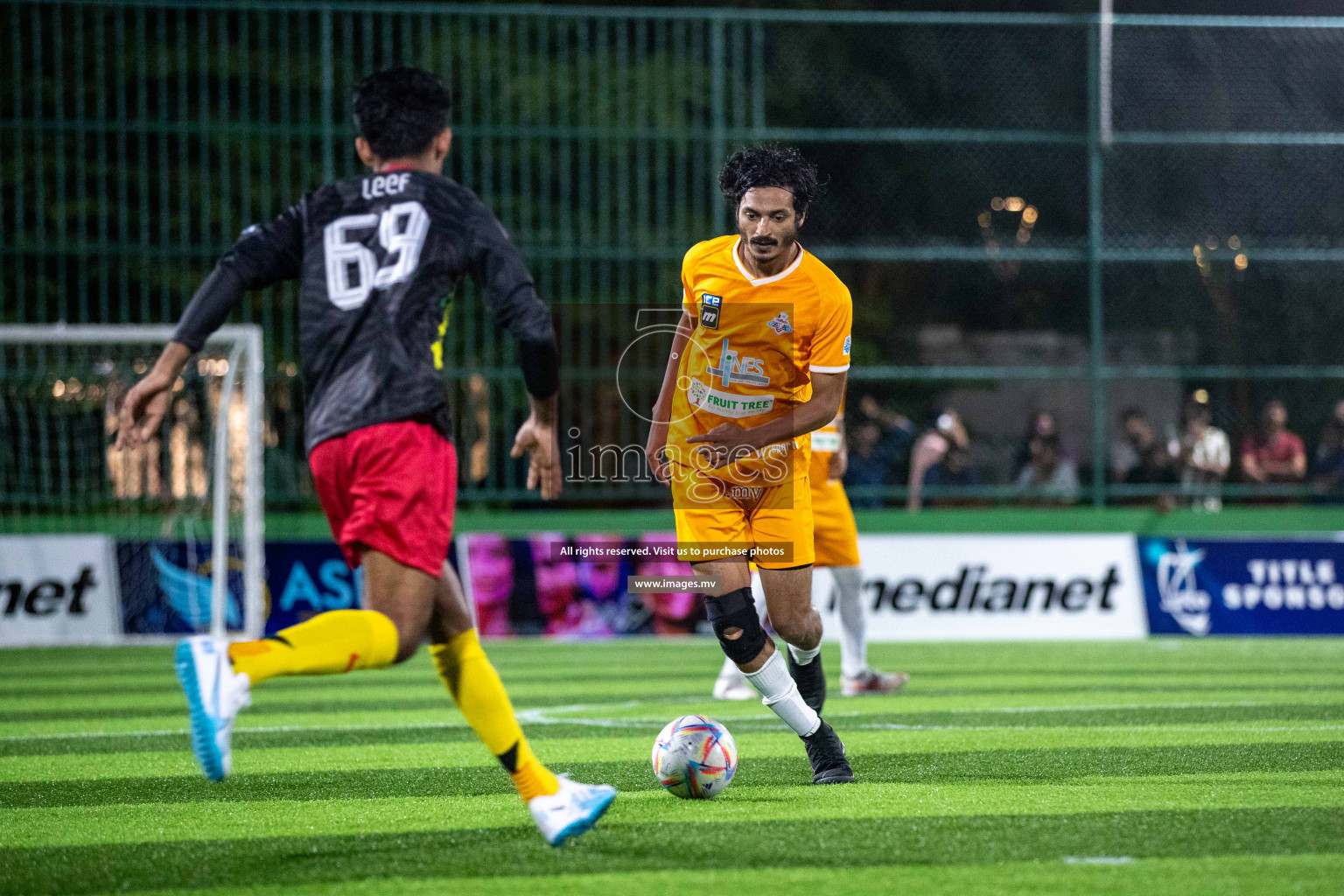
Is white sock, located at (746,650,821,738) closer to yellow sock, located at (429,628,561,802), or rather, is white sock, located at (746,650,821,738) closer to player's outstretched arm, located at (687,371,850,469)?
player's outstretched arm, located at (687,371,850,469)

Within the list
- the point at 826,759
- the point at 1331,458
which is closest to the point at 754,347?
the point at 826,759

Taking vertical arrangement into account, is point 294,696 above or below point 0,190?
below

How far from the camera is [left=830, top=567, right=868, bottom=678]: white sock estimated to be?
9102 mm

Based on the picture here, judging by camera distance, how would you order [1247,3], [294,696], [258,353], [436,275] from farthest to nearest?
[1247,3] < [258,353] < [294,696] < [436,275]

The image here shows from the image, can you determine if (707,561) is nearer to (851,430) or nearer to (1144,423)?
(851,430)

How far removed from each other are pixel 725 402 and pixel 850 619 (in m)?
3.64

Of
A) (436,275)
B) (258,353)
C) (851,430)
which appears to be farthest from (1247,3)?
(436,275)

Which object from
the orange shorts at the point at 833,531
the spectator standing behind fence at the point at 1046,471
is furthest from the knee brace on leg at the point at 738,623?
the spectator standing behind fence at the point at 1046,471

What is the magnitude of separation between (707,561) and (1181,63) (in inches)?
495

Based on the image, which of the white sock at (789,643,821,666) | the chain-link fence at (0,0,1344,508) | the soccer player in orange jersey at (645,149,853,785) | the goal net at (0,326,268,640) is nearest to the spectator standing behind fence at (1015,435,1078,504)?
the chain-link fence at (0,0,1344,508)

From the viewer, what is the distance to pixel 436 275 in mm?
4172

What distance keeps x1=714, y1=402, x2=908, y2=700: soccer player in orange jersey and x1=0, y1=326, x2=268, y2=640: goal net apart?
606cm

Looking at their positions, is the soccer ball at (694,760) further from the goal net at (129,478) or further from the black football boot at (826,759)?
the goal net at (129,478)

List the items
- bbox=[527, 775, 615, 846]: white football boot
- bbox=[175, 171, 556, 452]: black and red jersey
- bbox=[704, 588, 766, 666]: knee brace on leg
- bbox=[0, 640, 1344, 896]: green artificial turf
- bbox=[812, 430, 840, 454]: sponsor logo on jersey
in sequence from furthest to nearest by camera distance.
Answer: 1. bbox=[812, 430, 840, 454]: sponsor logo on jersey
2. bbox=[704, 588, 766, 666]: knee brace on leg
3. bbox=[527, 775, 615, 846]: white football boot
4. bbox=[175, 171, 556, 452]: black and red jersey
5. bbox=[0, 640, 1344, 896]: green artificial turf
